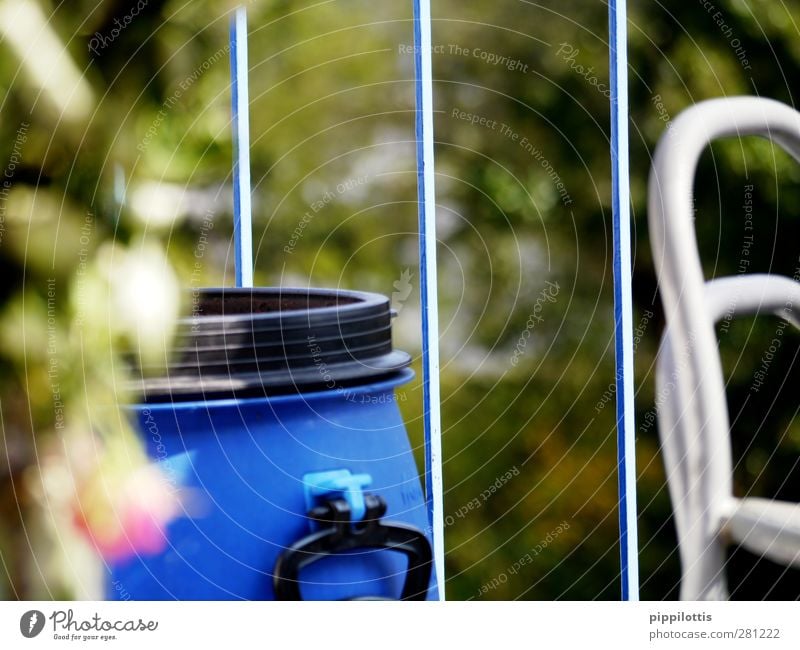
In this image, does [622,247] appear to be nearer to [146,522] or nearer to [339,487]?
[339,487]

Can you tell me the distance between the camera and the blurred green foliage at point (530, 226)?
6.42 ft

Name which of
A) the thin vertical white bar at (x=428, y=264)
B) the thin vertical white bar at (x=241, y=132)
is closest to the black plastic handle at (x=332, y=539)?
the thin vertical white bar at (x=428, y=264)

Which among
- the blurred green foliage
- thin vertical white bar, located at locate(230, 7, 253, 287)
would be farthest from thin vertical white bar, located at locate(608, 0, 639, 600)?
the blurred green foliage

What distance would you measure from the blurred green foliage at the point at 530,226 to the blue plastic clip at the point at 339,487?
36.4 inches

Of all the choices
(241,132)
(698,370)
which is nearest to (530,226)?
(241,132)

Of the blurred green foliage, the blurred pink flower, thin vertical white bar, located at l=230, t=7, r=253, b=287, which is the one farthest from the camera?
the blurred green foliage

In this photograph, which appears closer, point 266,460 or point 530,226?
point 266,460

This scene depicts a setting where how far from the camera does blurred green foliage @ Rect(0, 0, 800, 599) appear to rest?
6.42 ft

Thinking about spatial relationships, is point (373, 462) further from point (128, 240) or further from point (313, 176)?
point (313, 176)

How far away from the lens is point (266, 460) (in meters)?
0.69

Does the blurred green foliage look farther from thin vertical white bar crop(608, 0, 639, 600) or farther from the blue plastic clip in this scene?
the blue plastic clip

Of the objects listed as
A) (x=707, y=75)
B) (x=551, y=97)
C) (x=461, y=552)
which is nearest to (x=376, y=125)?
(x=551, y=97)

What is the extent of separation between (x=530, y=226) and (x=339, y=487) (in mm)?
1740

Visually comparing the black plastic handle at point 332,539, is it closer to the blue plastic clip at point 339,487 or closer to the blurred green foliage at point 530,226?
the blue plastic clip at point 339,487
